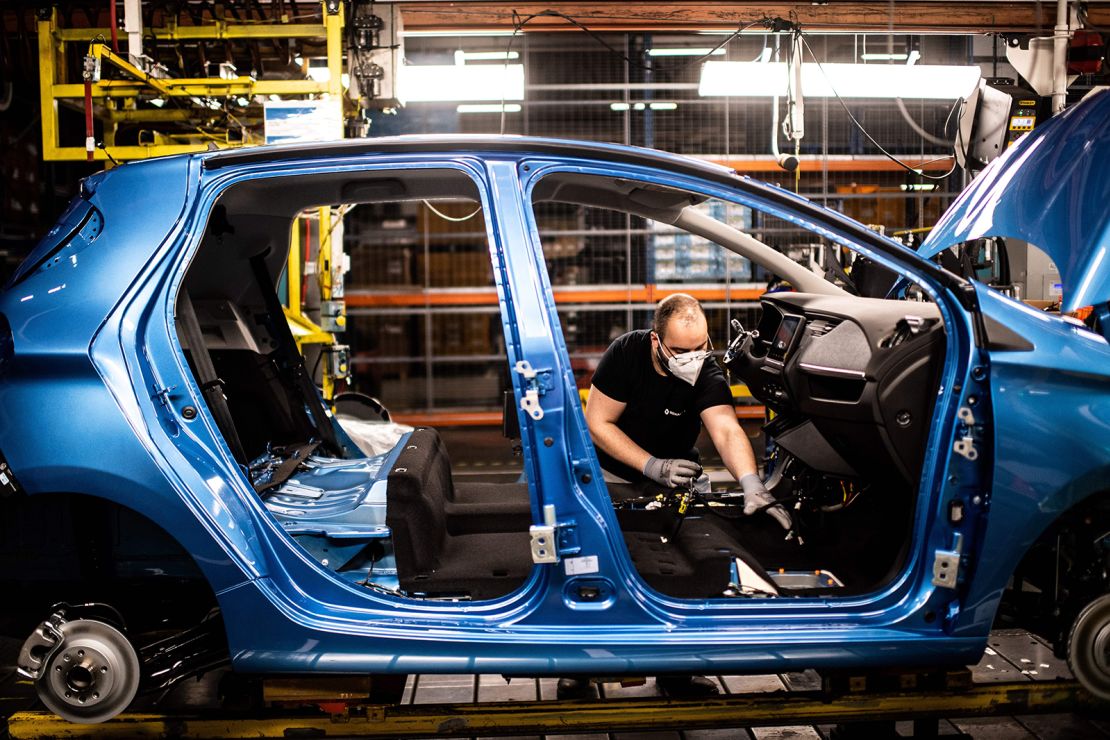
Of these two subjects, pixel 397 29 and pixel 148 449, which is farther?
pixel 397 29

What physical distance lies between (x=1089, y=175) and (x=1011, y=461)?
0.97 meters

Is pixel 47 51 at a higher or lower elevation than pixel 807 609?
higher

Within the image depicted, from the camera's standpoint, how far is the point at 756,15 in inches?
253

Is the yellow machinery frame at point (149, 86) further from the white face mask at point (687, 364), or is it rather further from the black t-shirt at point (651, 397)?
the white face mask at point (687, 364)

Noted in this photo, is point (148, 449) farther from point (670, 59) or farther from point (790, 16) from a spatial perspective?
point (670, 59)

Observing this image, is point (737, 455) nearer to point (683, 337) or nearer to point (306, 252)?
point (683, 337)

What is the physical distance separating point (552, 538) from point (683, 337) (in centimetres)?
136

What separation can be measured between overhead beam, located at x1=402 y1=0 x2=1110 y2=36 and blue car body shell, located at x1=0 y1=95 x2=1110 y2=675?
468 centimetres

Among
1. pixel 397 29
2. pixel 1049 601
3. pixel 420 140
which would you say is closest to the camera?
pixel 420 140

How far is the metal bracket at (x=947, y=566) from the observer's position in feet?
6.98

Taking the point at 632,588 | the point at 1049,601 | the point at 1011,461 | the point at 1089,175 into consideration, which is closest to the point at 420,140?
the point at 632,588

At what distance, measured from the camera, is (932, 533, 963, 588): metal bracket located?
213 centimetres

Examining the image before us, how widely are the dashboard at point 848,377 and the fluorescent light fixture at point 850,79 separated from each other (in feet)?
13.0

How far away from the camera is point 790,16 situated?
6332 mm
